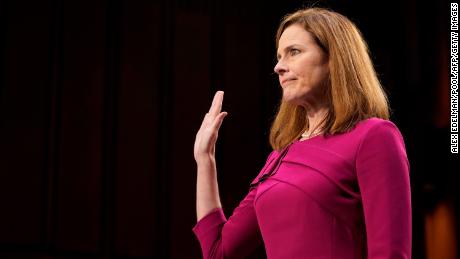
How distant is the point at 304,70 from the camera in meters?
1.10

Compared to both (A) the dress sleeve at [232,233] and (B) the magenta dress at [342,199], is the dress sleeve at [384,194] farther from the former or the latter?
(A) the dress sleeve at [232,233]

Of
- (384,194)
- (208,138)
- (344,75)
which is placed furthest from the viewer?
(208,138)

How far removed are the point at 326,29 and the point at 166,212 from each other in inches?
77.7

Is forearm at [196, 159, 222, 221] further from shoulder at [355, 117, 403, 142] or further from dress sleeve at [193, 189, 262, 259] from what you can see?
shoulder at [355, 117, 403, 142]

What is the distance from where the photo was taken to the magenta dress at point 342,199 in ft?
3.02

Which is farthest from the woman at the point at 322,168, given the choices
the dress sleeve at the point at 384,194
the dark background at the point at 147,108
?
the dark background at the point at 147,108

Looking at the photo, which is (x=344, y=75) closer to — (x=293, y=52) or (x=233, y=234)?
(x=293, y=52)

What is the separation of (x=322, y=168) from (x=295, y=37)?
274 millimetres

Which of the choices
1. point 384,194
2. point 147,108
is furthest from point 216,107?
point 147,108

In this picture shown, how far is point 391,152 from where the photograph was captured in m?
0.95

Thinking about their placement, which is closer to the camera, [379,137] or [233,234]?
[379,137]

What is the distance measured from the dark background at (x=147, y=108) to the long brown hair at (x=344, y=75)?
1858mm

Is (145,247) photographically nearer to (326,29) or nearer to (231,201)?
(231,201)

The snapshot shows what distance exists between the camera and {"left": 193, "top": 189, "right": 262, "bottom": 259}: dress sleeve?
1155mm
